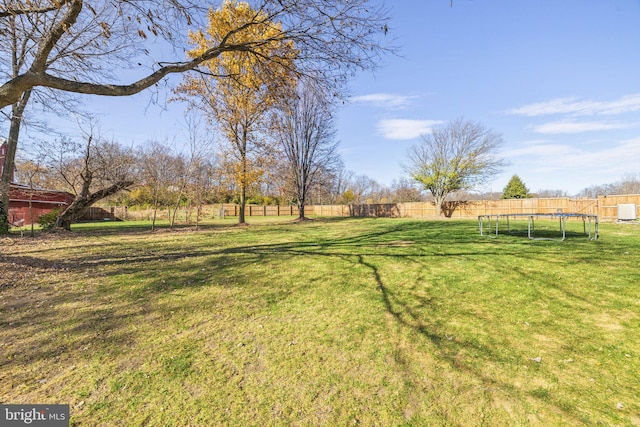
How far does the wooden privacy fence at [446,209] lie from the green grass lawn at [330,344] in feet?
43.9

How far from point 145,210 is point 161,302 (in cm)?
3071

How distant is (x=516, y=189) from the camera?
3269 centimetres

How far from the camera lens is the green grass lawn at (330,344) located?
6.22ft

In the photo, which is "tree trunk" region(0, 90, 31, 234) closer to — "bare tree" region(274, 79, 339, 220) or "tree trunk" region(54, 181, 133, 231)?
"tree trunk" region(54, 181, 133, 231)

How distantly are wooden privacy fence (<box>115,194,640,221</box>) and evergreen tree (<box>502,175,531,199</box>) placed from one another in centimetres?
916

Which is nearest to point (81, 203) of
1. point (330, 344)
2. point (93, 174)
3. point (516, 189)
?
point (93, 174)

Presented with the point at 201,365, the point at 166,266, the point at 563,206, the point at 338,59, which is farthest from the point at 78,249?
the point at 563,206

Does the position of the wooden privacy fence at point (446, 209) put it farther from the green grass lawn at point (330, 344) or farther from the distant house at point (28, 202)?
the green grass lawn at point (330, 344)

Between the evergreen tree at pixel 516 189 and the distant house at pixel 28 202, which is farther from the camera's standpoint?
the evergreen tree at pixel 516 189

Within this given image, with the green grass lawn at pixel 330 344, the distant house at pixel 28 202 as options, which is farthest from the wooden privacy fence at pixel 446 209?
the green grass lawn at pixel 330 344

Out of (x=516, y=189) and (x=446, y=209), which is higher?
(x=516, y=189)

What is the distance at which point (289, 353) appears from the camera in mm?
2566

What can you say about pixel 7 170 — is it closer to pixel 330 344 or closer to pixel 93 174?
pixel 93 174

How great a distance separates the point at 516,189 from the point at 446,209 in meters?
10.8
